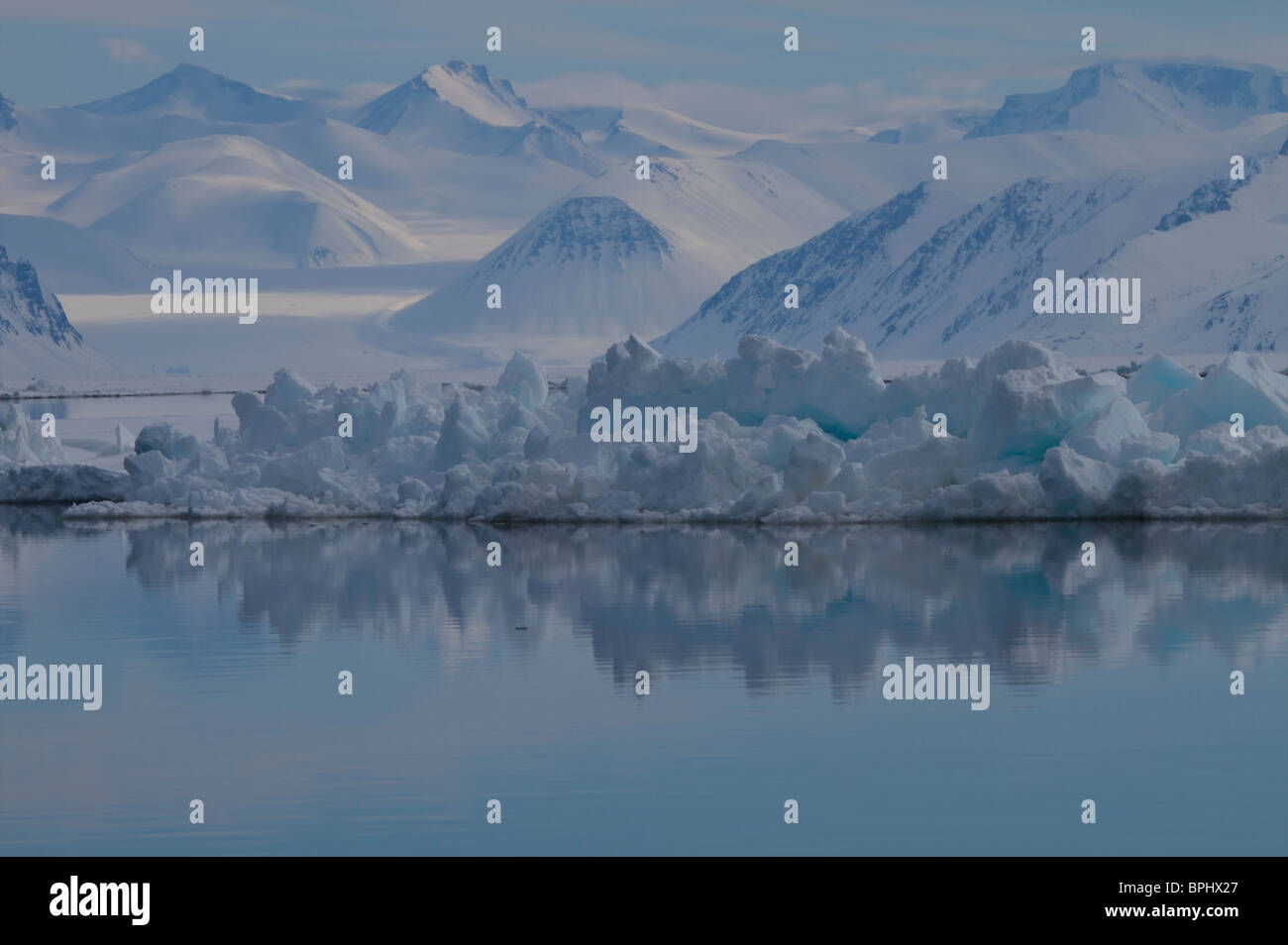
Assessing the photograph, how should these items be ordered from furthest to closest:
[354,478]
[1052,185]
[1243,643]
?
1. [1052,185]
2. [354,478]
3. [1243,643]

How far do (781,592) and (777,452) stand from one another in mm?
8223

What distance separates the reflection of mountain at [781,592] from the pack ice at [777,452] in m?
0.92

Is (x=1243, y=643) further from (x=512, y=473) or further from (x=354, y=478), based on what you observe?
(x=354, y=478)

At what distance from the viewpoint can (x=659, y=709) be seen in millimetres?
11414

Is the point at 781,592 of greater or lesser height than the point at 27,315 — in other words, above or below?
below

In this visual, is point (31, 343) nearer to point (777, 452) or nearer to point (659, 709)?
point (777, 452)

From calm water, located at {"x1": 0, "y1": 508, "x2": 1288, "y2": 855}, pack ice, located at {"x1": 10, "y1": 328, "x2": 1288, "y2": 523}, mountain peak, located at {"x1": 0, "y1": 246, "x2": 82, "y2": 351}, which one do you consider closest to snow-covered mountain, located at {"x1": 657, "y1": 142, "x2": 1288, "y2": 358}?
mountain peak, located at {"x1": 0, "y1": 246, "x2": 82, "y2": 351}

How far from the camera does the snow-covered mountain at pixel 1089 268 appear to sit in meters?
138

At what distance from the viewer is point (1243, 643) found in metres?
13.2

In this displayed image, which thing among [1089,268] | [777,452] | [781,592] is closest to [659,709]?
[781,592]
